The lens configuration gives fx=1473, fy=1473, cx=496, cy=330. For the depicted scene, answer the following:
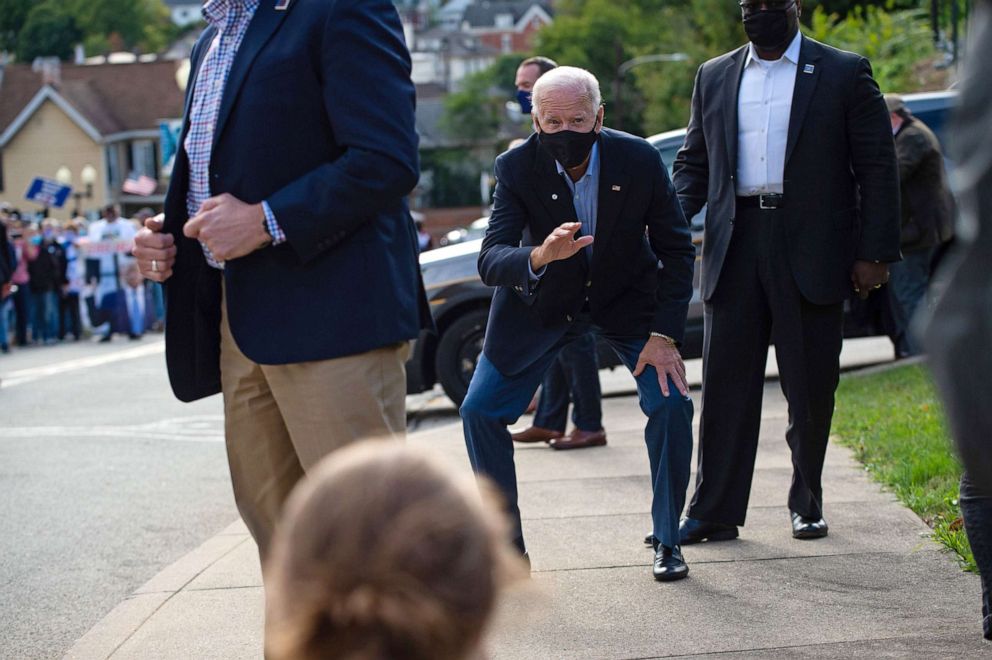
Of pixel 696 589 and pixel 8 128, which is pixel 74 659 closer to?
pixel 696 589

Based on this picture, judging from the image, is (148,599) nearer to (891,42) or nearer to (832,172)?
(832,172)

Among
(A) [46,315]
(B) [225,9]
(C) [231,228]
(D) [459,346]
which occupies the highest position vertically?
(B) [225,9]

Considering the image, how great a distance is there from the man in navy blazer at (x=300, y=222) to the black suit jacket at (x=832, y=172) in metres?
2.13

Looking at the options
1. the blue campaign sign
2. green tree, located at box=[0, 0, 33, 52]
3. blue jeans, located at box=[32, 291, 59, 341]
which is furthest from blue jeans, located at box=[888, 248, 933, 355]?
green tree, located at box=[0, 0, 33, 52]

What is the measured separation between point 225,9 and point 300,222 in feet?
1.91

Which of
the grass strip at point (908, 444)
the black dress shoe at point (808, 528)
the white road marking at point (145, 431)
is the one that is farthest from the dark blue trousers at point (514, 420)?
the white road marking at point (145, 431)

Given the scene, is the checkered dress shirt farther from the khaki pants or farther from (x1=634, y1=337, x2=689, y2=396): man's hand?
(x1=634, y1=337, x2=689, y2=396): man's hand

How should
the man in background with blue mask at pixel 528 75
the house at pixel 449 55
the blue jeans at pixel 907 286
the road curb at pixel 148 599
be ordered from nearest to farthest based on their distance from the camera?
the road curb at pixel 148 599 → the man in background with blue mask at pixel 528 75 → the blue jeans at pixel 907 286 → the house at pixel 449 55

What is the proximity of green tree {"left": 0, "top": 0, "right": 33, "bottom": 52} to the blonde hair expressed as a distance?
125462 mm

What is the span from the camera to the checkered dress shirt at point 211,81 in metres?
3.49

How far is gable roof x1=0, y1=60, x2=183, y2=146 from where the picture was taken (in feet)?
235

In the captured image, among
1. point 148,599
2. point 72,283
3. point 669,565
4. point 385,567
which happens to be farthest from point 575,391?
point 72,283

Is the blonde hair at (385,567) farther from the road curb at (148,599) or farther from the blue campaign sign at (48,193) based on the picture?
the blue campaign sign at (48,193)

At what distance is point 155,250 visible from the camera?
3.60 meters
